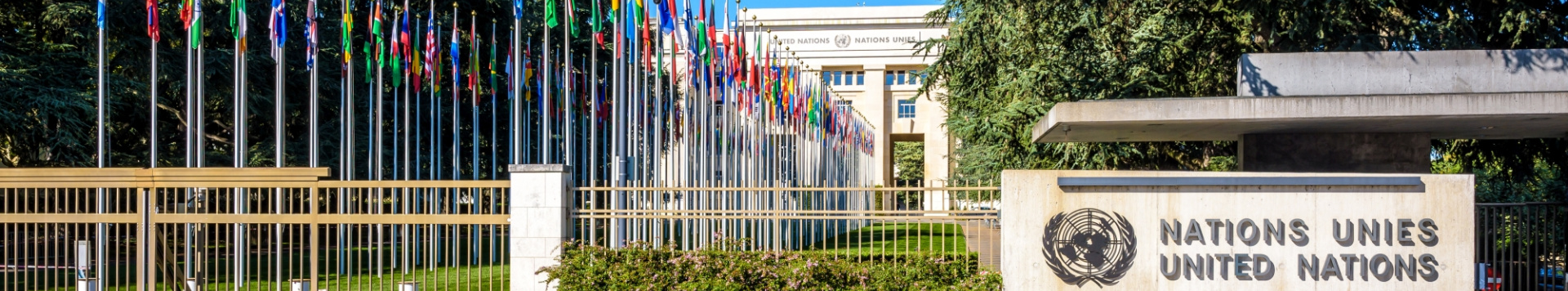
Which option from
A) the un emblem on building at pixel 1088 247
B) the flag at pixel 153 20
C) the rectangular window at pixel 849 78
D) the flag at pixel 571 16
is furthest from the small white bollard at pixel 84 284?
the rectangular window at pixel 849 78

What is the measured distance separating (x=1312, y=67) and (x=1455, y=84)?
108 cm

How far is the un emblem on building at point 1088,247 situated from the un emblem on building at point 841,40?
5388 cm

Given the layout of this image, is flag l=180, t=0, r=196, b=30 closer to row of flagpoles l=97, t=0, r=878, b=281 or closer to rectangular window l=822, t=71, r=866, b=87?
row of flagpoles l=97, t=0, r=878, b=281

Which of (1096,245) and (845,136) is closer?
(1096,245)

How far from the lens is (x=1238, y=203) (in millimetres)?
9680

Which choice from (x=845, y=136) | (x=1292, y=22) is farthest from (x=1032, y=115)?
(x=845, y=136)

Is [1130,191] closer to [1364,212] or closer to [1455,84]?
[1364,212]

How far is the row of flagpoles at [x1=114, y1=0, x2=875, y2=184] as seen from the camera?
1867 cm

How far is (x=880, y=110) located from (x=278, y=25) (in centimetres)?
5158

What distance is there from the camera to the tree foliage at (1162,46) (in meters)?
17.9

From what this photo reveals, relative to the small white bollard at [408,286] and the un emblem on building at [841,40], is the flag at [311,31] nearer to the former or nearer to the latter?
the small white bollard at [408,286]

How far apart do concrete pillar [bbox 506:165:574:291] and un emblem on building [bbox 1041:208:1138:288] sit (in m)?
3.92

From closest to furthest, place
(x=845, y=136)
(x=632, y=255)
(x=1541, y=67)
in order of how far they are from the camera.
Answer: (x=1541, y=67)
(x=632, y=255)
(x=845, y=136)

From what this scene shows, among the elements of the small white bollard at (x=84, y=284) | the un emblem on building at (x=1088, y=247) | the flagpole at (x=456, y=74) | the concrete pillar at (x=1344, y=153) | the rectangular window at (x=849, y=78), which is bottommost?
the small white bollard at (x=84, y=284)
